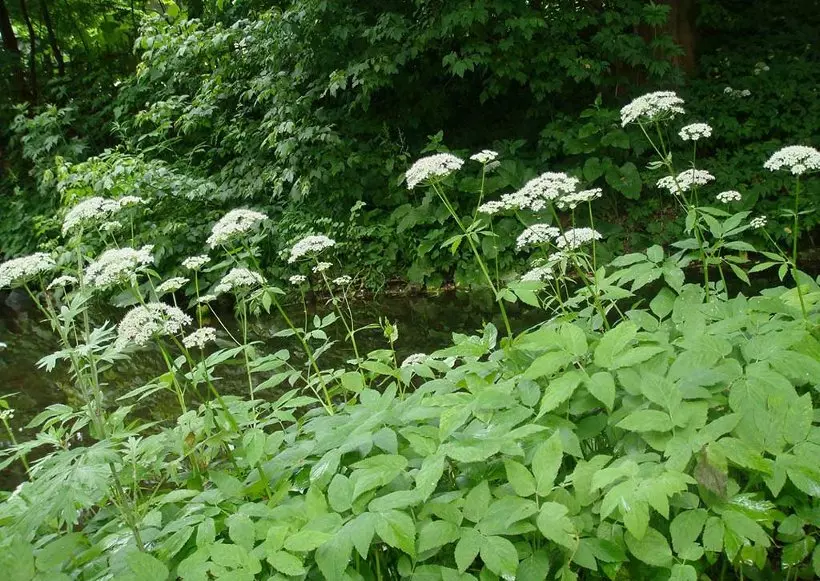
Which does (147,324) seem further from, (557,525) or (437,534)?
(557,525)

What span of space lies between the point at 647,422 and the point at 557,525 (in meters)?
0.31

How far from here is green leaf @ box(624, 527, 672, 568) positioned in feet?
4.18

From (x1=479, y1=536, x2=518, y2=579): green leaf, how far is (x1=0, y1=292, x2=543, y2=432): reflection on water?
9.78ft

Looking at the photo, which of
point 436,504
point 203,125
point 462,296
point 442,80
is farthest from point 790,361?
point 203,125

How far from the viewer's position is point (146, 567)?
138 cm

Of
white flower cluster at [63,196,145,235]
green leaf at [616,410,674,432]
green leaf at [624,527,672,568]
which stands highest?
white flower cluster at [63,196,145,235]

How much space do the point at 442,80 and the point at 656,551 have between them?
7044 mm

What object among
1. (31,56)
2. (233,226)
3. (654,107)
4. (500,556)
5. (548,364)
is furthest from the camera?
(31,56)

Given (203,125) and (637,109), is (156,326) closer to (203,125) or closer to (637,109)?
→ (637,109)

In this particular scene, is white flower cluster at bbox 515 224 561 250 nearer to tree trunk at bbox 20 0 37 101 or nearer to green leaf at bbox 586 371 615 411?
green leaf at bbox 586 371 615 411

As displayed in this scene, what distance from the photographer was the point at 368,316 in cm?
611

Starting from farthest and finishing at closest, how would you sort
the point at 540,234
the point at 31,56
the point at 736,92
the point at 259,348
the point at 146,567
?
the point at 31,56 → the point at 736,92 → the point at 259,348 → the point at 540,234 → the point at 146,567

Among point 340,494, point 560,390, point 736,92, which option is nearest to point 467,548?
point 340,494

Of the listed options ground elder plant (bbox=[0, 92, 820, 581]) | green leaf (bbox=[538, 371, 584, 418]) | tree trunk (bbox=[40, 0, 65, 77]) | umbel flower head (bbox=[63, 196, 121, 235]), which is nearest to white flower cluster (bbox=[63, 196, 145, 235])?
umbel flower head (bbox=[63, 196, 121, 235])
